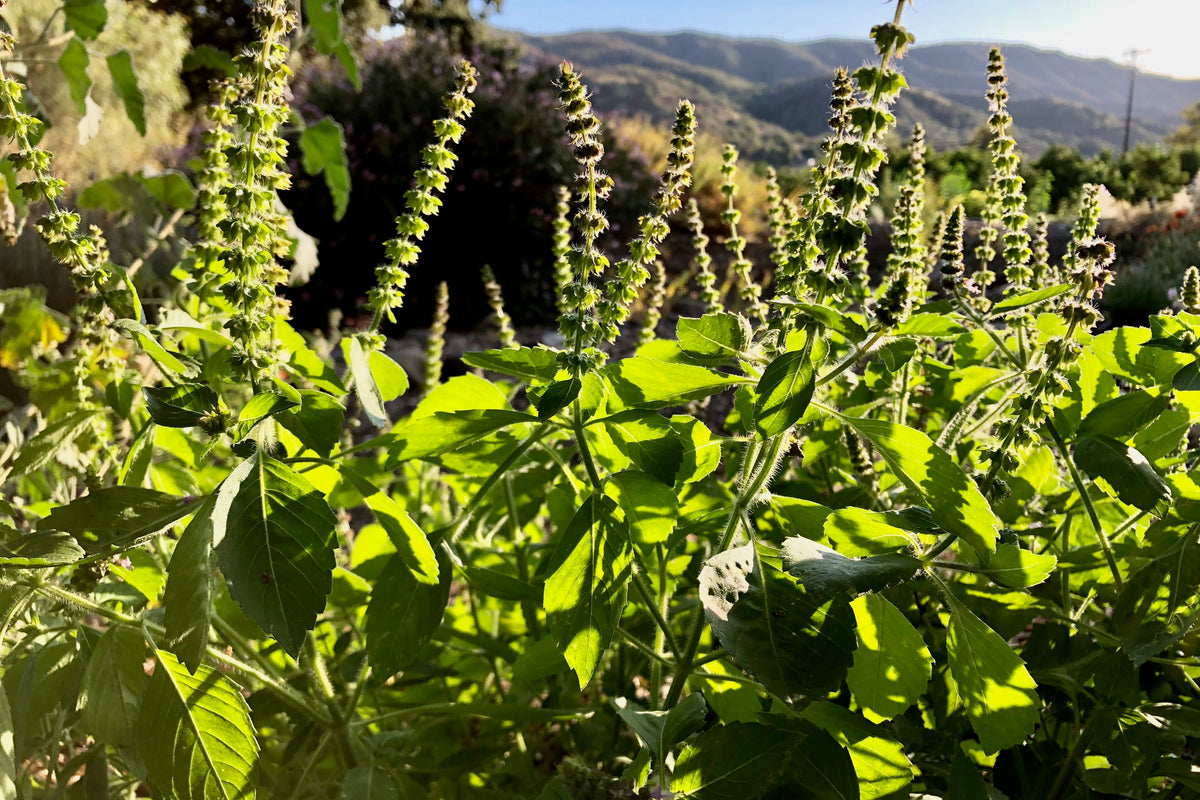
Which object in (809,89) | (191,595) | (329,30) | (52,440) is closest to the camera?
(329,30)

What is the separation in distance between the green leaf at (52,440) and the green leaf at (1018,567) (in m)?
1.42

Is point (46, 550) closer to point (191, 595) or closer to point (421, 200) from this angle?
point (191, 595)

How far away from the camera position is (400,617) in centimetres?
112

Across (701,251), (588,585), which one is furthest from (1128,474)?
(701,251)

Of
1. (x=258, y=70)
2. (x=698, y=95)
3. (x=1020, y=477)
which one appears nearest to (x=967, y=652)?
(x=1020, y=477)

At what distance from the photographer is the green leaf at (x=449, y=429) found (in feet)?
3.54

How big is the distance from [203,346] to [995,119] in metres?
1.61

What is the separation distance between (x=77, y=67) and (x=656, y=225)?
107 centimetres

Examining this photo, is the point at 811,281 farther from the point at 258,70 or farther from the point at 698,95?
the point at 698,95

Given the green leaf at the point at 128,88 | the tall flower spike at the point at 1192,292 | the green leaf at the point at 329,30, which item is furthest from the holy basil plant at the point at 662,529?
the tall flower spike at the point at 1192,292

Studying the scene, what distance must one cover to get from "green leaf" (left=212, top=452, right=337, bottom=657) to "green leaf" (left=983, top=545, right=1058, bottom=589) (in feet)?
2.72

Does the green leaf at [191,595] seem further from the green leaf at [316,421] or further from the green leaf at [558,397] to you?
the green leaf at [558,397]

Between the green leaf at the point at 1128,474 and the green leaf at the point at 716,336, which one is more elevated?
the green leaf at the point at 716,336

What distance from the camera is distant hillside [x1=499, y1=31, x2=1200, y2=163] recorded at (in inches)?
2166
